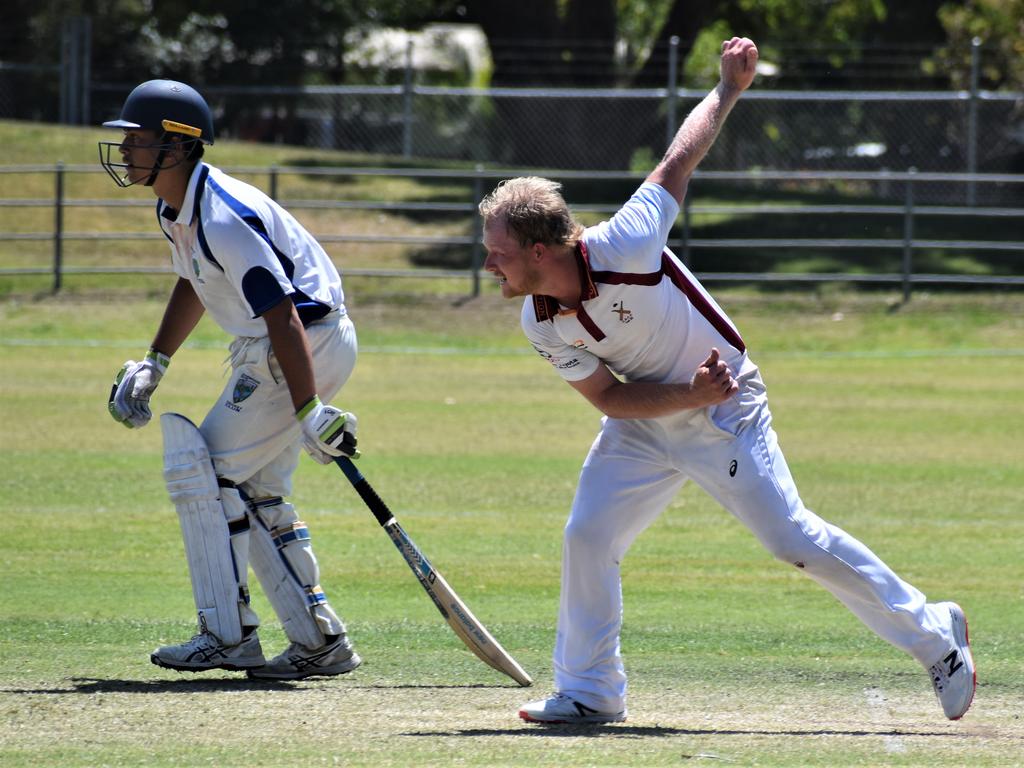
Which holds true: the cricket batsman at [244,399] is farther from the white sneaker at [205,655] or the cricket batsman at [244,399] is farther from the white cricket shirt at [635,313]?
the white cricket shirt at [635,313]

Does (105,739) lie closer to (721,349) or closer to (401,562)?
(721,349)

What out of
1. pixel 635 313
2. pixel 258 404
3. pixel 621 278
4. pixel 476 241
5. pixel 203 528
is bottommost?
pixel 476 241

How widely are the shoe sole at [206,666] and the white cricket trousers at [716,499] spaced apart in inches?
50.0

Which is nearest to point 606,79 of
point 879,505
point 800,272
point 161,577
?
point 800,272

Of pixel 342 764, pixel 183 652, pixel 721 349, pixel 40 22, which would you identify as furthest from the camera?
pixel 40 22

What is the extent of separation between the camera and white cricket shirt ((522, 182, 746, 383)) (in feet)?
16.4

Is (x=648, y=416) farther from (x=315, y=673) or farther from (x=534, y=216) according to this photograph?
(x=315, y=673)

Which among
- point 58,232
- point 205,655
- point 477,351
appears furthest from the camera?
point 58,232

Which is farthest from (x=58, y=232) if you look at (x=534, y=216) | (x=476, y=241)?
(x=534, y=216)

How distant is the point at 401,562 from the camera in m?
8.23

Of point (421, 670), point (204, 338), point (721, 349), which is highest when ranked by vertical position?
point (721, 349)

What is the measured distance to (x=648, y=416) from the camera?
5.11 m

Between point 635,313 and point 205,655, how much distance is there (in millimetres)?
2130

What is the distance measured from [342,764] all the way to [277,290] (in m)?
1.85
